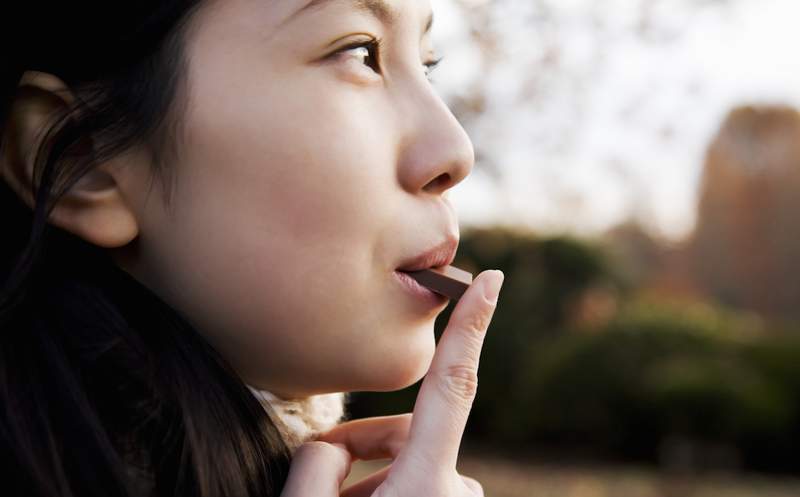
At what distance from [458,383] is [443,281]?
14 cm

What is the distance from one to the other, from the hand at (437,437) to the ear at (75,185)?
393mm

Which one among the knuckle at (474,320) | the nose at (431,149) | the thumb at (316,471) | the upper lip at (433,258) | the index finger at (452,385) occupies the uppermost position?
the nose at (431,149)

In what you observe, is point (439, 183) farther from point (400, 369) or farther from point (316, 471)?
point (316, 471)

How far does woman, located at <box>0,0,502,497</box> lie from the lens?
1.07 meters

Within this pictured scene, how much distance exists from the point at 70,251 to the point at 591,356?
8.67 meters

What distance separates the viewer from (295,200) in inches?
42.2

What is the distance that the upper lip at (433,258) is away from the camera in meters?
1.12

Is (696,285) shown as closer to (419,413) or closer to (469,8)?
(469,8)

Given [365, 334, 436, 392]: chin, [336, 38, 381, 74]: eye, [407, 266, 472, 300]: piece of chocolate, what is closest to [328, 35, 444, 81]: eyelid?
[336, 38, 381, 74]: eye

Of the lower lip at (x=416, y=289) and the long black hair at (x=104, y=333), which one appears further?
the lower lip at (x=416, y=289)

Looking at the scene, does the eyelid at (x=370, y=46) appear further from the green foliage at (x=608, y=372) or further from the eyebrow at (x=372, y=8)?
the green foliage at (x=608, y=372)

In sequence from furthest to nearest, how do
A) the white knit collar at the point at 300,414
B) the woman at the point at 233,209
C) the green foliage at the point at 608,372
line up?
the green foliage at the point at 608,372 → the white knit collar at the point at 300,414 → the woman at the point at 233,209

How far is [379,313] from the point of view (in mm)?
1110

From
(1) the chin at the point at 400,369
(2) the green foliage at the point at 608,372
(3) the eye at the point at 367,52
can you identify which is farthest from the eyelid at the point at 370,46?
(2) the green foliage at the point at 608,372
